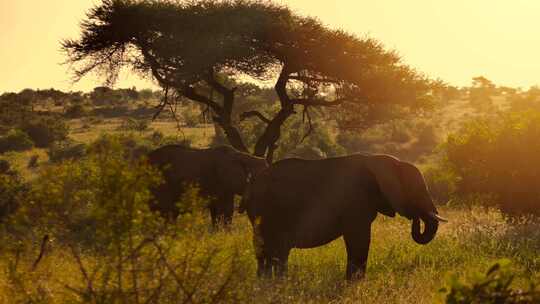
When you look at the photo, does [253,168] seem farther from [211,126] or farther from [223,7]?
[211,126]

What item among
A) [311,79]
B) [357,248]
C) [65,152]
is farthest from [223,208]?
[65,152]

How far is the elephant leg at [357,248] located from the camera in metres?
9.75

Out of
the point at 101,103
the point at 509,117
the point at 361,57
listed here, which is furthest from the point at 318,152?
the point at 101,103

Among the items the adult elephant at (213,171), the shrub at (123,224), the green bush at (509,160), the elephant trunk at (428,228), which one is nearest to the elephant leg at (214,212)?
the adult elephant at (213,171)

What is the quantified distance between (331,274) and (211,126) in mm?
46645

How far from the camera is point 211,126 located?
56.4 meters

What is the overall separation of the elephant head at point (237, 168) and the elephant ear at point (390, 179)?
607 cm

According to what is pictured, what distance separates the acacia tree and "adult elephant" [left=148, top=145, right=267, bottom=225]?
6.26 metres

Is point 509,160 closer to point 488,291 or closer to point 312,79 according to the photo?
point 312,79

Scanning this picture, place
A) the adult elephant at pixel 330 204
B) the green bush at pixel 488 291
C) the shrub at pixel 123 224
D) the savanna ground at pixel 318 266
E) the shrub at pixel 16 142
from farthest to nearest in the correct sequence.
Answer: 1. the shrub at pixel 16 142
2. the adult elephant at pixel 330 204
3. the savanna ground at pixel 318 266
4. the shrub at pixel 123 224
5. the green bush at pixel 488 291

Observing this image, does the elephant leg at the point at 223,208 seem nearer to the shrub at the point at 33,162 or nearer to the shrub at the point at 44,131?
the shrub at the point at 33,162

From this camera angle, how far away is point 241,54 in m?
22.4

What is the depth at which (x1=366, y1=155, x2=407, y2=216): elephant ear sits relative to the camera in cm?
943

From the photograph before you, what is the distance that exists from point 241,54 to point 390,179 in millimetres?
13462
